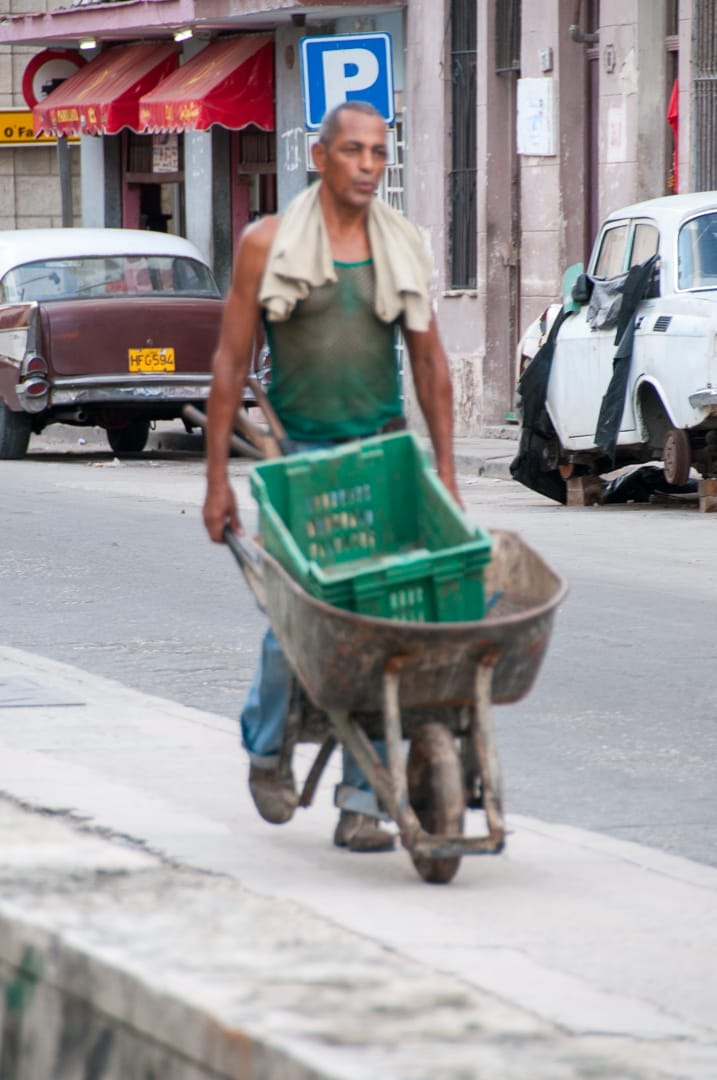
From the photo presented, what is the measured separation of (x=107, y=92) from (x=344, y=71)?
32.1ft

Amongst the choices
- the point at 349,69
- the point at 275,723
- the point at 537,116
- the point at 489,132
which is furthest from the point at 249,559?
the point at 489,132

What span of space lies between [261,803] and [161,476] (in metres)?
13.5

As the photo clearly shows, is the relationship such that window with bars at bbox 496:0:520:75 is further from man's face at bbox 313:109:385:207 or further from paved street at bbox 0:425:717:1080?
man's face at bbox 313:109:385:207

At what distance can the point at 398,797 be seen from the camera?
203 inches

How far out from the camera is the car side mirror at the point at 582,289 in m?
15.2

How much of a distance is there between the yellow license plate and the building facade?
4226 mm

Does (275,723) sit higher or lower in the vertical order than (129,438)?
higher

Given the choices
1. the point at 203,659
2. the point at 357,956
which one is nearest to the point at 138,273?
the point at 203,659

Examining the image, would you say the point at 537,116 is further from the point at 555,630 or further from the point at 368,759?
the point at 368,759

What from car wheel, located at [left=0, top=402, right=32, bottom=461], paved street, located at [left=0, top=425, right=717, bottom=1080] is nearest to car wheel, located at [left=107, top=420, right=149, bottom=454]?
car wheel, located at [left=0, top=402, right=32, bottom=461]

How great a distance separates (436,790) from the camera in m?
5.24

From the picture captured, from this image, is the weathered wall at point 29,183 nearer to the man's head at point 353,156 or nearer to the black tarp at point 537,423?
the black tarp at point 537,423

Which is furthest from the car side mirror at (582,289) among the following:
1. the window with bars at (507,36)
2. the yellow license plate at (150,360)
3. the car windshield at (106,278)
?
the window with bars at (507,36)

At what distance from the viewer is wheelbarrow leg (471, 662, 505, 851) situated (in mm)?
5184
